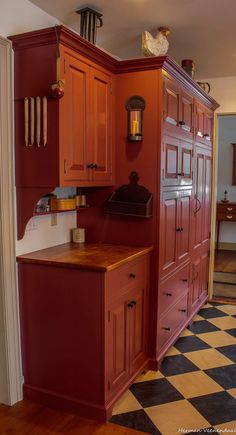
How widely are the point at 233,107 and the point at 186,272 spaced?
1880mm

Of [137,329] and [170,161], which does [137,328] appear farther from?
[170,161]

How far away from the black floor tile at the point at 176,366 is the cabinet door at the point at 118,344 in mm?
452

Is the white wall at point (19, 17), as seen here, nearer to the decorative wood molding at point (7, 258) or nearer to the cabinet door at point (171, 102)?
the decorative wood molding at point (7, 258)

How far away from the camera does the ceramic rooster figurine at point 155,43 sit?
8.39ft

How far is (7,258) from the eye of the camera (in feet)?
7.36

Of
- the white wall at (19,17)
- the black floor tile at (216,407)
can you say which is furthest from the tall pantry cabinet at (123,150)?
the black floor tile at (216,407)

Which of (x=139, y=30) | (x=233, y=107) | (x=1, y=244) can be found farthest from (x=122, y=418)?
(x=233, y=107)

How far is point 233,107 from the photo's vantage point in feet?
13.4

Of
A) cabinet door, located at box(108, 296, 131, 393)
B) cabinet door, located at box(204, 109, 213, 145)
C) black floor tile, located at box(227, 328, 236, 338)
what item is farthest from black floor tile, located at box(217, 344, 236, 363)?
cabinet door, located at box(204, 109, 213, 145)

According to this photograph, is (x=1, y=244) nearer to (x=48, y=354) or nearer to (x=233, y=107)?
A: (x=48, y=354)

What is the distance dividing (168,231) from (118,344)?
0.94 m

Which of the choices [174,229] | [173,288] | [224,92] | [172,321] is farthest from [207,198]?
[172,321]

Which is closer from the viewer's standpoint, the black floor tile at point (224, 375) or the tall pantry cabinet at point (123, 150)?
the tall pantry cabinet at point (123, 150)

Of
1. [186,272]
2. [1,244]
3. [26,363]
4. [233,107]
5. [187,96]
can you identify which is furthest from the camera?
[233,107]
